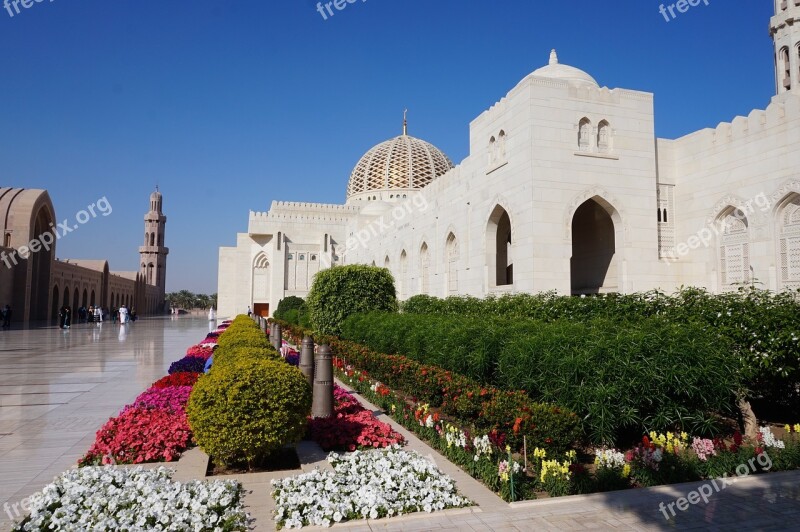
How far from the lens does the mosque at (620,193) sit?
40.3 ft

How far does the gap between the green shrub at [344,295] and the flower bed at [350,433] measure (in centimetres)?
957

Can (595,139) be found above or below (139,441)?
above

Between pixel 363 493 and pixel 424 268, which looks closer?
pixel 363 493

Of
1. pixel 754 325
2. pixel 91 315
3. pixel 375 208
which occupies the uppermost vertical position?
pixel 375 208

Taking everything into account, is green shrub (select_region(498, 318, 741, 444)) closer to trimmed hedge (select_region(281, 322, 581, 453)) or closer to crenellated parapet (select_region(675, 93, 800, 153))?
trimmed hedge (select_region(281, 322, 581, 453))

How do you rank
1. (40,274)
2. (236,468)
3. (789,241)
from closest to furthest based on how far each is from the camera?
(236,468)
(789,241)
(40,274)

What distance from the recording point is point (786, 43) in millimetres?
18953

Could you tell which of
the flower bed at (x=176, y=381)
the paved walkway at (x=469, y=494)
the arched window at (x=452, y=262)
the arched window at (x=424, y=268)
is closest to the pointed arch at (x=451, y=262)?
the arched window at (x=452, y=262)

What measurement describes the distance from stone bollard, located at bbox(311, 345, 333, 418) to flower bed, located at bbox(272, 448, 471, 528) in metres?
1.50

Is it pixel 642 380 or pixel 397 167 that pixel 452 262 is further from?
pixel 397 167

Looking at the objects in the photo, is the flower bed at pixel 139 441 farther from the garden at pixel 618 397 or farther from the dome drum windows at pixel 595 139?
the dome drum windows at pixel 595 139

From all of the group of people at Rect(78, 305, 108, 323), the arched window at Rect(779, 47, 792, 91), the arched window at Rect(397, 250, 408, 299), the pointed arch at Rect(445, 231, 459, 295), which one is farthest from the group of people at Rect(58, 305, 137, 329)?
the arched window at Rect(779, 47, 792, 91)

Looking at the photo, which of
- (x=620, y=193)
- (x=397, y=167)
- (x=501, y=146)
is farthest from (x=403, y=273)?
(x=397, y=167)

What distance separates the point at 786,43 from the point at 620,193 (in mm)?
10998
